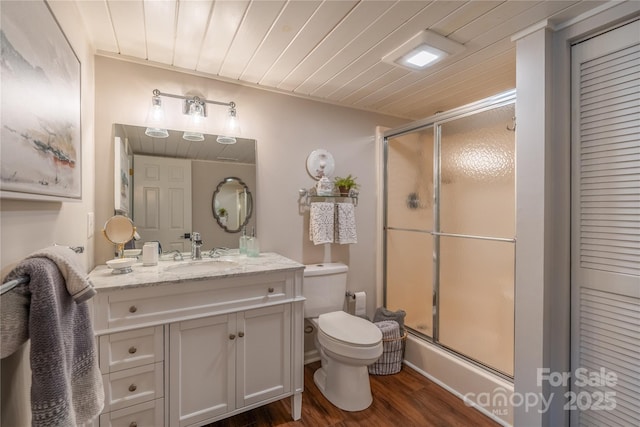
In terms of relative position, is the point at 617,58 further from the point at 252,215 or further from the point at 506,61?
the point at 252,215

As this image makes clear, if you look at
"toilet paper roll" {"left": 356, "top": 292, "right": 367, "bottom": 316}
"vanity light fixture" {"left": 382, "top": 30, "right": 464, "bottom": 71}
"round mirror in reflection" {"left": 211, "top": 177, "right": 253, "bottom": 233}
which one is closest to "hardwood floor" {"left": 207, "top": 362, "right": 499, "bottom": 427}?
"toilet paper roll" {"left": 356, "top": 292, "right": 367, "bottom": 316}

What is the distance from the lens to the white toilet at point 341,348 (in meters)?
1.70

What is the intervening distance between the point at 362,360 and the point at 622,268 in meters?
1.35

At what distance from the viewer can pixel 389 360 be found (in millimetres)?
2158

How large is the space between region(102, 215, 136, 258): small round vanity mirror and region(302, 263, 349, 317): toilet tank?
115 cm

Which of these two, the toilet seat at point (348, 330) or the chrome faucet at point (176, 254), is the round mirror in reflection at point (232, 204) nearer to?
the chrome faucet at point (176, 254)

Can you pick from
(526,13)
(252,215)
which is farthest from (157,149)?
(526,13)

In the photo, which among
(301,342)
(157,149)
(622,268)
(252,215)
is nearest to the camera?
(622,268)

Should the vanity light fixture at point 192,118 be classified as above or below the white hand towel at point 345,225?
above

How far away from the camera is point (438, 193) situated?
2160 millimetres

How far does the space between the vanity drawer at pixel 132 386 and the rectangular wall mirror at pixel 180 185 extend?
0.75 meters

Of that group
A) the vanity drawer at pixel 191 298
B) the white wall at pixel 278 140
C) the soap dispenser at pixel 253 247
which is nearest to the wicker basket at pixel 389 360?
the white wall at pixel 278 140

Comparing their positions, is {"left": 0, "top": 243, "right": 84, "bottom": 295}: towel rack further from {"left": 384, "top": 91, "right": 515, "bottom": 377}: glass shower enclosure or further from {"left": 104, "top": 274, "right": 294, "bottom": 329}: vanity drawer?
{"left": 384, "top": 91, "right": 515, "bottom": 377}: glass shower enclosure

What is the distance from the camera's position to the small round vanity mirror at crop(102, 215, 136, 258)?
156cm
